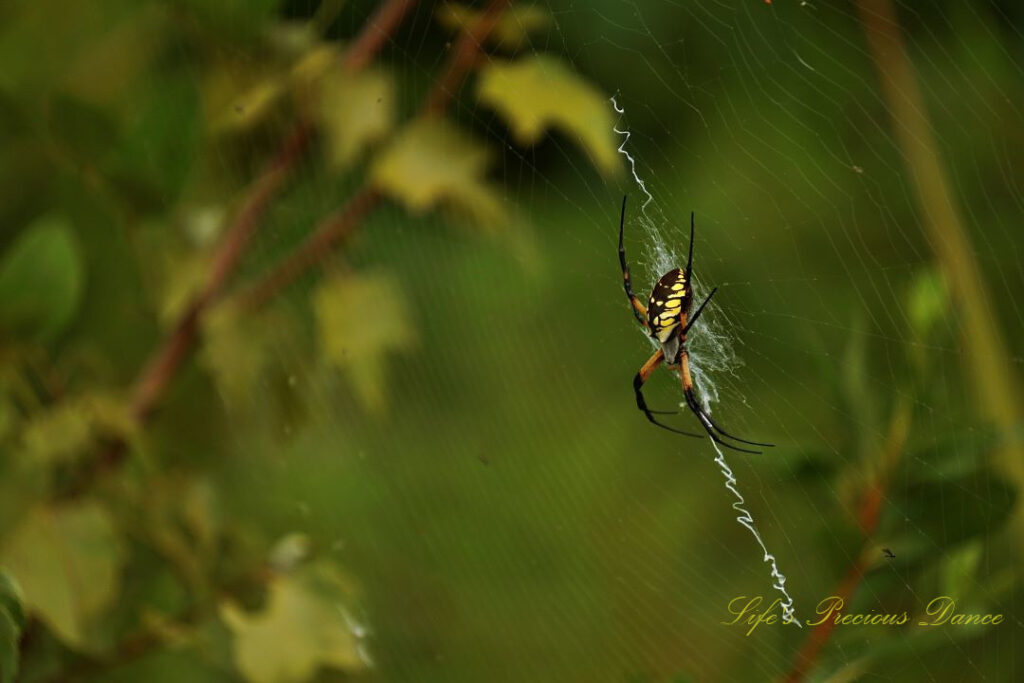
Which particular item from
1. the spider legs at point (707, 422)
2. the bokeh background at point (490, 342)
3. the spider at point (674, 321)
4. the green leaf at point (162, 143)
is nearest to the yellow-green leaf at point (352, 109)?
the bokeh background at point (490, 342)

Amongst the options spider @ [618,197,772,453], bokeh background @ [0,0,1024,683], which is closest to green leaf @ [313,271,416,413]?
bokeh background @ [0,0,1024,683]

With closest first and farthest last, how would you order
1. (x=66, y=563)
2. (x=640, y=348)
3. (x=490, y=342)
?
(x=66, y=563) → (x=640, y=348) → (x=490, y=342)

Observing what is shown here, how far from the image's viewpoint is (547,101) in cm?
93

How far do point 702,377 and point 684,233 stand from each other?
0.45 ft

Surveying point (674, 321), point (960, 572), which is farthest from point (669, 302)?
point (960, 572)

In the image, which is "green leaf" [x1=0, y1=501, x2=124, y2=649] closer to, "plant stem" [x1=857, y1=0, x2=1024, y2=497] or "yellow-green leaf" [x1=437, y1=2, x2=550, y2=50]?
"yellow-green leaf" [x1=437, y1=2, x2=550, y2=50]

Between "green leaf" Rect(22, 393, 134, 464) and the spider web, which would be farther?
the spider web

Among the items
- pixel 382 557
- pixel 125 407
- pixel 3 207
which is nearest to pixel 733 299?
pixel 125 407

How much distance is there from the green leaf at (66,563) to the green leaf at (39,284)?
154mm

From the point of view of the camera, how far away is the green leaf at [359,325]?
105 centimetres

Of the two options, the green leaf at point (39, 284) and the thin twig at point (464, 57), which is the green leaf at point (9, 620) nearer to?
the green leaf at point (39, 284)

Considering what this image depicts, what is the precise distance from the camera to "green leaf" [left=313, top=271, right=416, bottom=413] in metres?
1.05

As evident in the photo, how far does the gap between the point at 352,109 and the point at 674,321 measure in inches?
13.5

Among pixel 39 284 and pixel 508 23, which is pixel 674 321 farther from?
pixel 39 284
